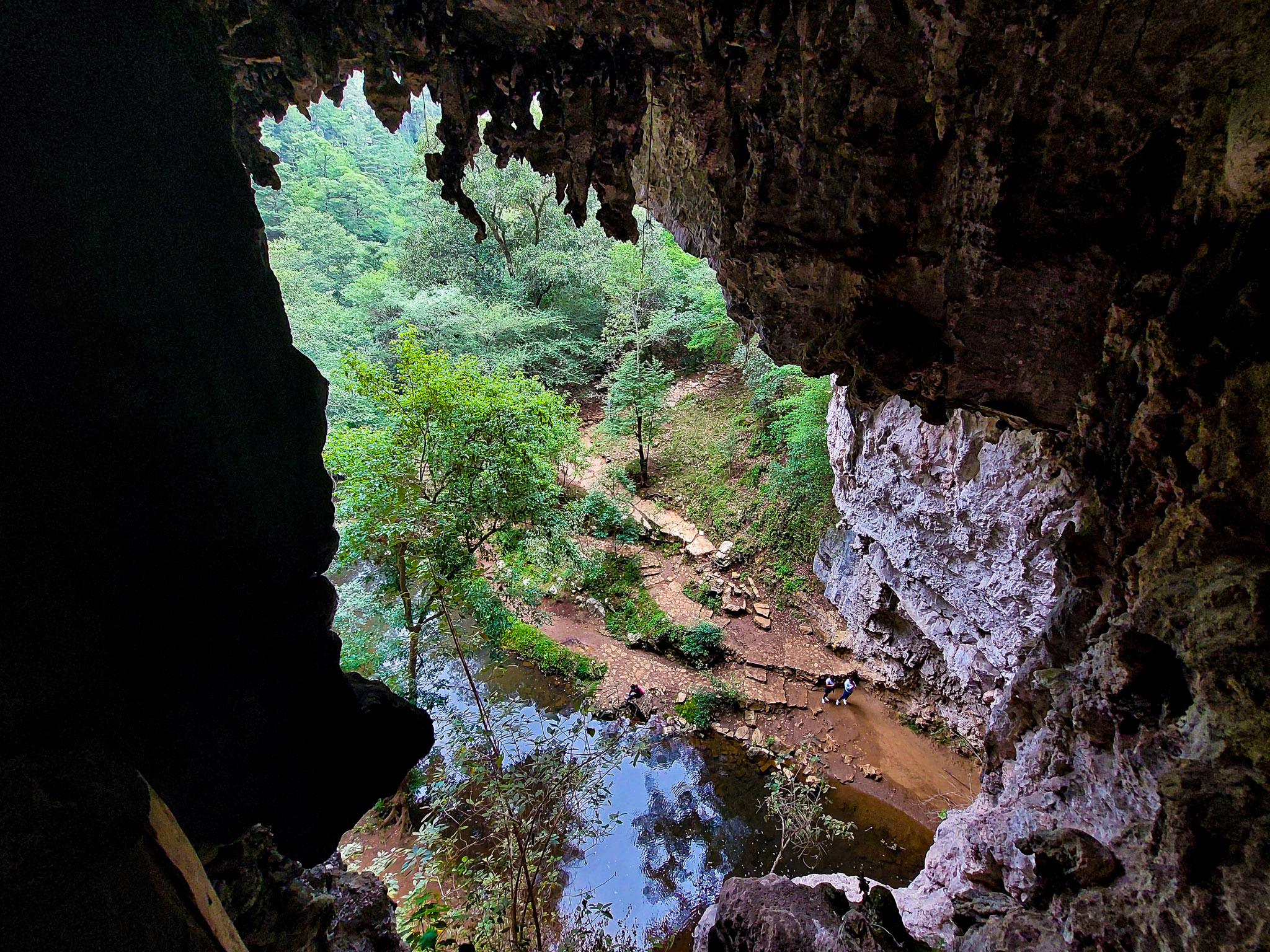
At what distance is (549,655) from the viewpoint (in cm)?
1113

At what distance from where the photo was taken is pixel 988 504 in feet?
20.7

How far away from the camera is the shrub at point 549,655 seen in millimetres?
10852

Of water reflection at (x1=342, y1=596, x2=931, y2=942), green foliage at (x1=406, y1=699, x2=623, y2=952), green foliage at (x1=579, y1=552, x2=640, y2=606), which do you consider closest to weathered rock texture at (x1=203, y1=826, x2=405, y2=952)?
green foliage at (x1=406, y1=699, x2=623, y2=952)

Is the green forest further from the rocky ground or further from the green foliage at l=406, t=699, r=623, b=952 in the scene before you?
the rocky ground

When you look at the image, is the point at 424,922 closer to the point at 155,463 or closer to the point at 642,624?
the point at 155,463

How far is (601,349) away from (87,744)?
1631cm

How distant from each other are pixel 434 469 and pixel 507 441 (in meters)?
1.00

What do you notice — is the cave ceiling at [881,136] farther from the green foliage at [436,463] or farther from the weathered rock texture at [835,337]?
the green foliage at [436,463]

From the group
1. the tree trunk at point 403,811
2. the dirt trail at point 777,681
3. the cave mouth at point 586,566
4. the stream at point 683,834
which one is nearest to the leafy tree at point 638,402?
the cave mouth at point 586,566

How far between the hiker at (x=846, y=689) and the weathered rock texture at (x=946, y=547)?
40cm

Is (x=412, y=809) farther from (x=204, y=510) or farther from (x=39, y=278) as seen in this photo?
(x=39, y=278)

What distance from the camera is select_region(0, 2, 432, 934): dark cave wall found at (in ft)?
7.68

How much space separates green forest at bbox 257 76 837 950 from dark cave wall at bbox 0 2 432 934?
6.61 ft

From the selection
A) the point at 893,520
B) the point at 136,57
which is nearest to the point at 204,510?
the point at 136,57
